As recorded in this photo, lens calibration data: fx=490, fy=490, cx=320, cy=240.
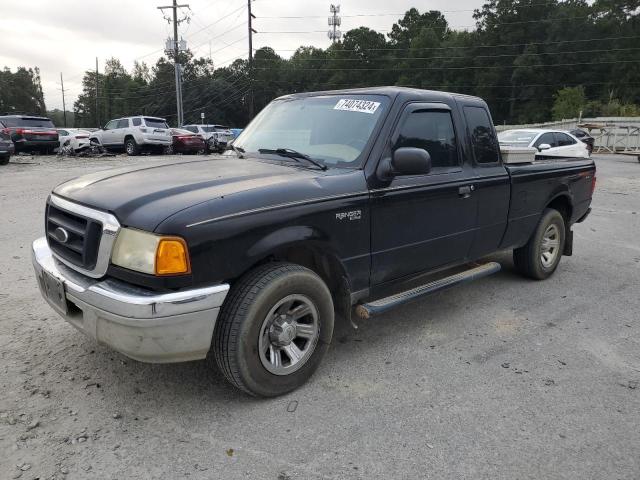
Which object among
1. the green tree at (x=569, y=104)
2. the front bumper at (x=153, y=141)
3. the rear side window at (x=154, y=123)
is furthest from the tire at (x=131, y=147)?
the green tree at (x=569, y=104)

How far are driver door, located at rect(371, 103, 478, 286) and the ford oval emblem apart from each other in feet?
6.34

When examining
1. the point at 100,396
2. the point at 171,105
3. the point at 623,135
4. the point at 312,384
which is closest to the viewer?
the point at 100,396

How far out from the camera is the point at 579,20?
6912 cm

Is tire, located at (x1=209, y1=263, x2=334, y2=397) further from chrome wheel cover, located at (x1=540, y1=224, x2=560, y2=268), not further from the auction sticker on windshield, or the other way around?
chrome wheel cover, located at (x1=540, y1=224, x2=560, y2=268)

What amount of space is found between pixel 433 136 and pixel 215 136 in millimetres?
24605

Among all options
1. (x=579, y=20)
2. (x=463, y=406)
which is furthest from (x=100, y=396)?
(x=579, y=20)

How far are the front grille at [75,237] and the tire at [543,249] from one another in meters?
4.32

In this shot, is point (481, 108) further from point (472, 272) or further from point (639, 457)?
point (639, 457)

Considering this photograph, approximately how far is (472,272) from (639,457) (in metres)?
2.06

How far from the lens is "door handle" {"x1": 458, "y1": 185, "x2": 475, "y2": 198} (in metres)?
4.04

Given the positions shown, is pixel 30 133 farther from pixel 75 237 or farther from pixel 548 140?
pixel 75 237

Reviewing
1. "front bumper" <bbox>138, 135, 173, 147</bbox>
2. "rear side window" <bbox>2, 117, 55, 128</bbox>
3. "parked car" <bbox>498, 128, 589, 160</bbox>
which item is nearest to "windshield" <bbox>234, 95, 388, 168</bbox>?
"parked car" <bbox>498, 128, 589, 160</bbox>

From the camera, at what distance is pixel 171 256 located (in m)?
2.49

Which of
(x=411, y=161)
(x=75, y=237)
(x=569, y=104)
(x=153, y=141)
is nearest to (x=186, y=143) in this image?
(x=153, y=141)
